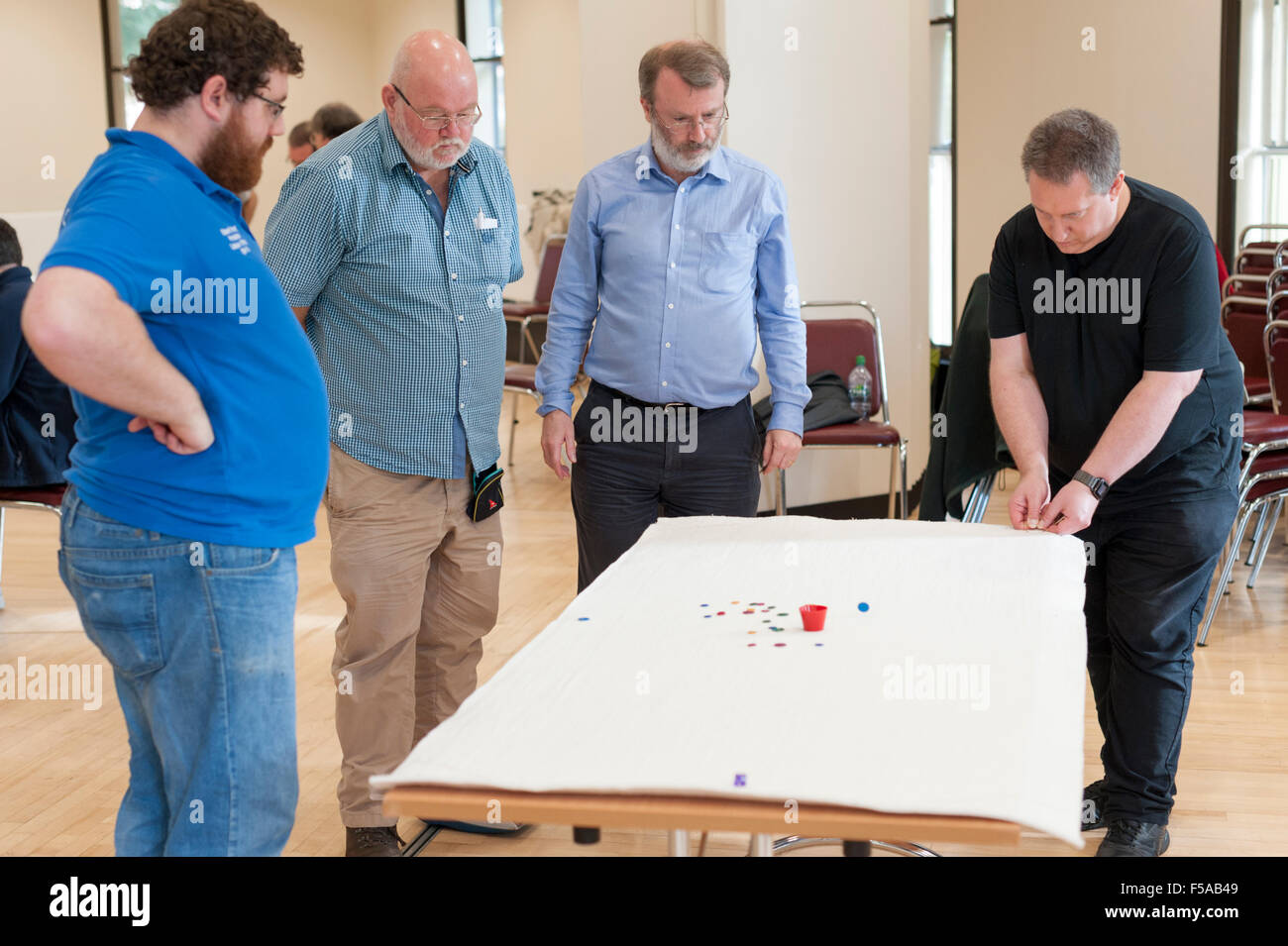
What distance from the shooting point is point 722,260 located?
3074 millimetres

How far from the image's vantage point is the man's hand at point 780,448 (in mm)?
3109

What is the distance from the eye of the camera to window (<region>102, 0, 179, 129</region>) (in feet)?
32.9

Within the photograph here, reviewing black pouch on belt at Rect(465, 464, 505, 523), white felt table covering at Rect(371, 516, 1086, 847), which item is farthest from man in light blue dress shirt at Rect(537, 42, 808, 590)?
white felt table covering at Rect(371, 516, 1086, 847)

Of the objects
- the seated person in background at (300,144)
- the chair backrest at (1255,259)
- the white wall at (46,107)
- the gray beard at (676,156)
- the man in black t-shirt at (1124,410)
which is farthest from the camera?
the white wall at (46,107)

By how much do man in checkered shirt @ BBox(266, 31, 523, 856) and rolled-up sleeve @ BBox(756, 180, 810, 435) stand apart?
2.27 ft

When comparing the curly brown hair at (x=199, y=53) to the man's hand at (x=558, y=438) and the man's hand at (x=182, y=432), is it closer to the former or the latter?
the man's hand at (x=182, y=432)

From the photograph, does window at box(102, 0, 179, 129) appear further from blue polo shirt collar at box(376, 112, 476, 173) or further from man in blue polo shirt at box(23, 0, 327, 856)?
man in blue polo shirt at box(23, 0, 327, 856)

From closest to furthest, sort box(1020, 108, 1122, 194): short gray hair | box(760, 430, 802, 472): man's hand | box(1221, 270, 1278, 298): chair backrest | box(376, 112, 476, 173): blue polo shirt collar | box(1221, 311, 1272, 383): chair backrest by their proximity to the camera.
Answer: box(1020, 108, 1122, 194): short gray hair → box(376, 112, 476, 173): blue polo shirt collar → box(760, 430, 802, 472): man's hand → box(1221, 311, 1272, 383): chair backrest → box(1221, 270, 1278, 298): chair backrest

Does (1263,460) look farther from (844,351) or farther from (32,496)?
(32,496)

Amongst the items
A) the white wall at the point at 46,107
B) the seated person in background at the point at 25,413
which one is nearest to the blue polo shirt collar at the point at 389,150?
the seated person in background at the point at 25,413

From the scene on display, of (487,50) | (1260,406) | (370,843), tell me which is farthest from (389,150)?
(487,50)

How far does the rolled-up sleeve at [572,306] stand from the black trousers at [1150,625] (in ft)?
4.06

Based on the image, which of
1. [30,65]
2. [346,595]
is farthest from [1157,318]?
[30,65]

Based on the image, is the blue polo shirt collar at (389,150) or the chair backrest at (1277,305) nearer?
the blue polo shirt collar at (389,150)
